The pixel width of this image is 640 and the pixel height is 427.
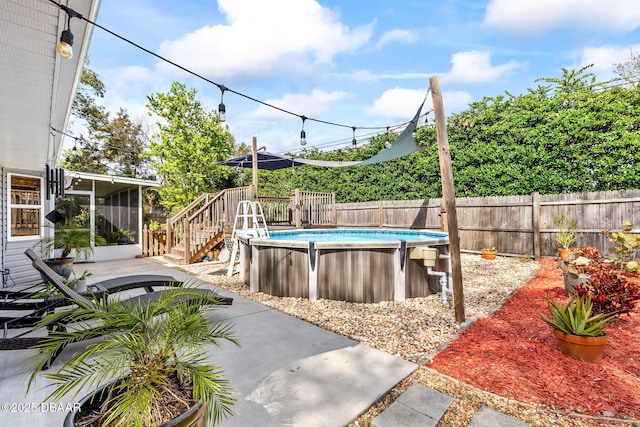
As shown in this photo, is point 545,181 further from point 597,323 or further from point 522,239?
point 597,323

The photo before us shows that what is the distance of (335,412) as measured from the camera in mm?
2029

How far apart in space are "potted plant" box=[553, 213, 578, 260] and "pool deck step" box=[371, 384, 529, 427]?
6479mm

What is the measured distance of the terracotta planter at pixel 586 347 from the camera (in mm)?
2619

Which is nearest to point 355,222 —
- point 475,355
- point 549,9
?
point 549,9

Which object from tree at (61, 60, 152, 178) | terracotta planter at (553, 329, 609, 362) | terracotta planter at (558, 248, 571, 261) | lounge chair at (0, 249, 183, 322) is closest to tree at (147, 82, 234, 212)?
tree at (61, 60, 152, 178)

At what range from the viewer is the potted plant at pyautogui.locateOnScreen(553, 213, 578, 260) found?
6.89 m

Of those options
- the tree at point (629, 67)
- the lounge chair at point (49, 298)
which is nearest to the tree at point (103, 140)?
the lounge chair at point (49, 298)

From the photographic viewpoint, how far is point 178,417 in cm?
130

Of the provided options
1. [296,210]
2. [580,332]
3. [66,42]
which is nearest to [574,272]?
[580,332]

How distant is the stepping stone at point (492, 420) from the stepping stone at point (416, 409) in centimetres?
19

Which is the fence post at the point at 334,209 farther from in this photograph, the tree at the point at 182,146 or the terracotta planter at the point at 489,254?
the terracotta planter at the point at 489,254

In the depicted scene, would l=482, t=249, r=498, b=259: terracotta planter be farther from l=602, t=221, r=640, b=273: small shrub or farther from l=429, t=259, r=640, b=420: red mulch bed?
l=429, t=259, r=640, b=420: red mulch bed

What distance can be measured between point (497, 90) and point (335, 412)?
35.6 ft

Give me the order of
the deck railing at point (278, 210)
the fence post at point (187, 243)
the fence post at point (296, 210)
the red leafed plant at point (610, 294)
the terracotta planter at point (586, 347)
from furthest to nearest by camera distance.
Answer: the fence post at point (296, 210) < the deck railing at point (278, 210) < the fence post at point (187, 243) < the red leafed plant at point (610, 294) < the terracotta planter at point (586, 347)
